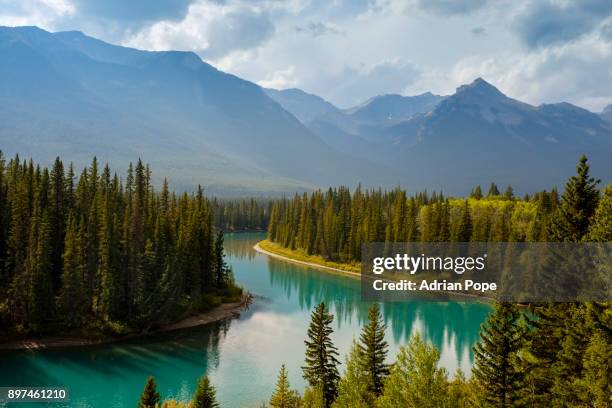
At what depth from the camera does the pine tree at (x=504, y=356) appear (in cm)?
2761

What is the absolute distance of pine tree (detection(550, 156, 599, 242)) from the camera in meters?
29.4

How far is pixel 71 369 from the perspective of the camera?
5378 centimetres

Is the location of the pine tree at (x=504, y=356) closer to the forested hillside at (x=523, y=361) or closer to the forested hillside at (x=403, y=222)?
the forested hillside at (x=523, y=361)

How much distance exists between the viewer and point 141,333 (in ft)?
217

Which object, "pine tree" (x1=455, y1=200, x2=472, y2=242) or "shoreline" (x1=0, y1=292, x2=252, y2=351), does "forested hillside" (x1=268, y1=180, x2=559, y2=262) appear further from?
"shoreline" (x1=0, y1=292, x2=252, y2=351)

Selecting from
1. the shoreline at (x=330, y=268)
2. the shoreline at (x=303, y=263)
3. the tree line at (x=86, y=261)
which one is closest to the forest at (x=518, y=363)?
the tree line at (x=86, y=261)

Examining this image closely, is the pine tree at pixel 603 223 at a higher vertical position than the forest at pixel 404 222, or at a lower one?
higher

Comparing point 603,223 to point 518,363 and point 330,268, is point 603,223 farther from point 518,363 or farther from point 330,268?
point 330,268

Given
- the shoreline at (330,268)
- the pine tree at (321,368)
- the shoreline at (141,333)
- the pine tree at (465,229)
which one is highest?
the pine tree at (465,229)

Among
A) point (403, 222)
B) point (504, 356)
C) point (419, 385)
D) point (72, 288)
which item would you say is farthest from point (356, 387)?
point (403, 222)

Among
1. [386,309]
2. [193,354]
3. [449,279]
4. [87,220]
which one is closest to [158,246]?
[87,220]

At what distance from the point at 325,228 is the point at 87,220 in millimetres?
75108

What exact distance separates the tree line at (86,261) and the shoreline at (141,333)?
1.21m

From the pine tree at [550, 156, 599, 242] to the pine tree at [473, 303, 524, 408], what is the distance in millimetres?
6104
